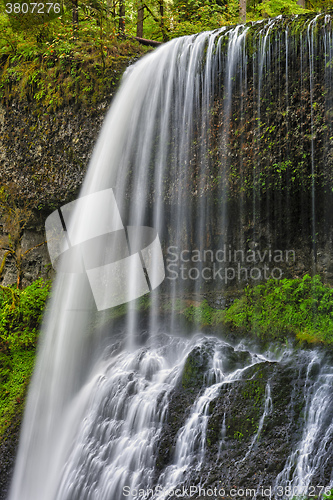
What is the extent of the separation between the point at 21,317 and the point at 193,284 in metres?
3.79

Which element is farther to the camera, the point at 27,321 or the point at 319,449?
the point at 27,321

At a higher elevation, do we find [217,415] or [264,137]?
[264,137]

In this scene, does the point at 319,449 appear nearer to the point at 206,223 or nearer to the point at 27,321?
the point at 206,223

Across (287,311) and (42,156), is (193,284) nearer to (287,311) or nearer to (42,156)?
(287,311)

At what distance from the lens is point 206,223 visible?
28.2 ft

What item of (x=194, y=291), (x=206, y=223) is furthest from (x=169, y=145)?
(x=194, y=291)

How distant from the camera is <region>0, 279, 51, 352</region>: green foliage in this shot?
28.1 ft

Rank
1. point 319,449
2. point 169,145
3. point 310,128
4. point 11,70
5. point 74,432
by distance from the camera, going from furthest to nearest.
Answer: point 11,70 → point 169,145 → point 310,128 → point 74,432 → point 319,449

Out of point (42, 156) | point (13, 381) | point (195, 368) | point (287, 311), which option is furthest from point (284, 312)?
point (42, 156)

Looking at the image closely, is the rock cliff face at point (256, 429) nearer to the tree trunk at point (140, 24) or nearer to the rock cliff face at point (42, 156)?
the rock cliff face at point (42, 156)

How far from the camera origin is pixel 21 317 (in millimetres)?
9039

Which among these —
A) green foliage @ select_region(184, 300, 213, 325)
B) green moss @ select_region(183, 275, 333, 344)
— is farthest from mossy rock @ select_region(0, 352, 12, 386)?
green moss @ select_region(183, 275, 333, 344)

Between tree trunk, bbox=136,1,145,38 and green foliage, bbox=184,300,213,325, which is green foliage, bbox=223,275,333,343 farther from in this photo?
tree trunk, bbox=136,1,145,38

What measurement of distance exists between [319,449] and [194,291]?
4747mm
